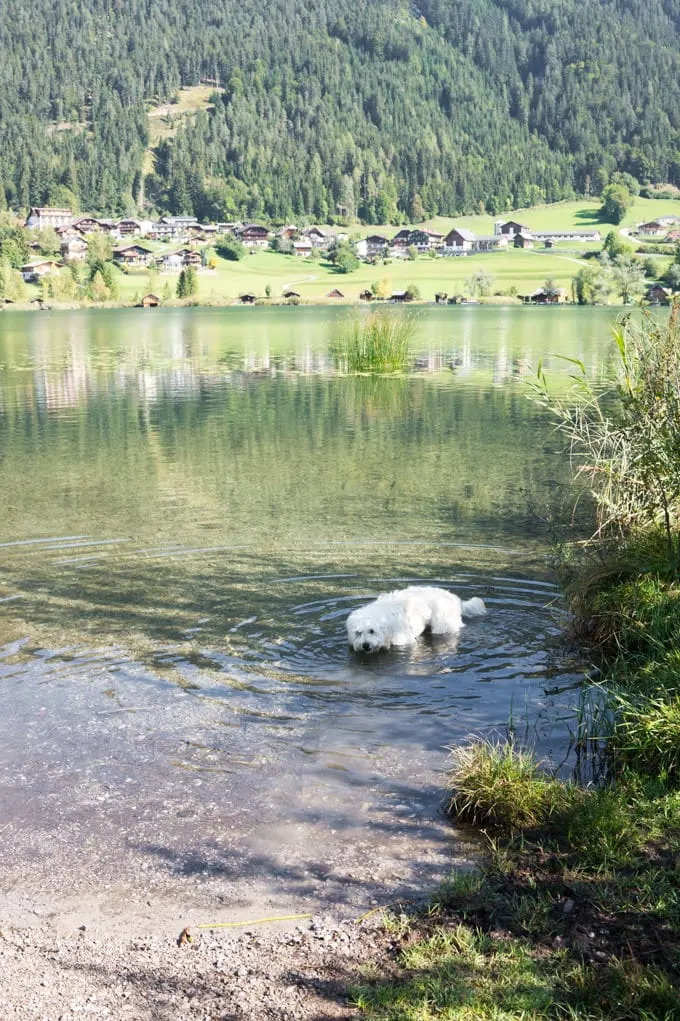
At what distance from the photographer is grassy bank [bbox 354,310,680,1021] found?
14.1 ft

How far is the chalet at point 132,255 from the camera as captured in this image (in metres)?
190

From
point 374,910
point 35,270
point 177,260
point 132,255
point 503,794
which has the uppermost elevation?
point 132,255

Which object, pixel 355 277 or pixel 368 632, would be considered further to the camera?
pixel 355 277

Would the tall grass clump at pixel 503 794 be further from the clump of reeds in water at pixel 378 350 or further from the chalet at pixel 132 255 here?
the chalet at pixel 132 255

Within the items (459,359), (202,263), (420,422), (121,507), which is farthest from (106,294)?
(121,507)

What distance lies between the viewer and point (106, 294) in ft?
466

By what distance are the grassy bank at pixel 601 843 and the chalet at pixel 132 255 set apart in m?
188

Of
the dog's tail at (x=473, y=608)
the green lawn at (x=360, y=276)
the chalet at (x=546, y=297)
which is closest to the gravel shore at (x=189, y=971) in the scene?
the dog's tail at (x=473, y=608)

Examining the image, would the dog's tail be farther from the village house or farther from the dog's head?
the village house

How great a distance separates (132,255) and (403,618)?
196700 millimetres

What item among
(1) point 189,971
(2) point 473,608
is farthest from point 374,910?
(2) point 473,608

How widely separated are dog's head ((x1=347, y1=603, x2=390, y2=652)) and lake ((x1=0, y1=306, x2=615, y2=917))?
6.7 inches

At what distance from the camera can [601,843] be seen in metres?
5.49

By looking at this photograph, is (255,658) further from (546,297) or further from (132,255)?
(132,255)
